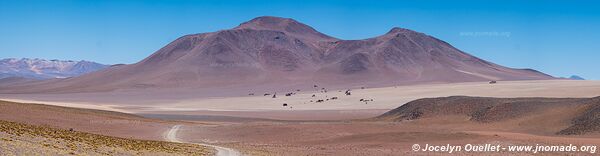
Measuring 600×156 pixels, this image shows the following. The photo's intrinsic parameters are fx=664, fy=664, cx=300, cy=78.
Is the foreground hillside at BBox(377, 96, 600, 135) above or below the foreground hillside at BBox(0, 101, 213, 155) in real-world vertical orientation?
above

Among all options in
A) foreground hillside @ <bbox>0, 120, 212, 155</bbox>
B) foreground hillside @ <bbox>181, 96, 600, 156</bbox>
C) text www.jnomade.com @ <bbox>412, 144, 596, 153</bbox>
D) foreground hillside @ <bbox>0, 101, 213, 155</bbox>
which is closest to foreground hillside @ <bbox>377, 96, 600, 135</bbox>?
foreground hillside @ <bbox>181, 96, 600, 156</bbox>

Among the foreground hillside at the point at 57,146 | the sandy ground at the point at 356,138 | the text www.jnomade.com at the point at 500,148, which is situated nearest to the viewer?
the foreground hillside at the point at 57,146

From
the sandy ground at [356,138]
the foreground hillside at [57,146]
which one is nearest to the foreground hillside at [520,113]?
the sandy ground at [356,138]

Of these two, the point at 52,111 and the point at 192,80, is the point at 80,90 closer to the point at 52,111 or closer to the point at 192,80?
the point at 192,80

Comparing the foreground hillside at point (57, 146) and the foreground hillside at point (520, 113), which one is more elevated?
the foreground hillside at point (520, 113)

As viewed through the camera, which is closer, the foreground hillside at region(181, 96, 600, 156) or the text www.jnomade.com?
the text www.jnomade.com

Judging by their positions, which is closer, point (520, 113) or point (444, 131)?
point (444, 131)

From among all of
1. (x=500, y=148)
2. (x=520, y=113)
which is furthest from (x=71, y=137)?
(x=520, y=113)

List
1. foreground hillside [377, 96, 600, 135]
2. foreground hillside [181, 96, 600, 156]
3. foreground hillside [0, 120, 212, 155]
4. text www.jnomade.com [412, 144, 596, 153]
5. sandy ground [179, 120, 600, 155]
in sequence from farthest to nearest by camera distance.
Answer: foreground hillside [377, 96, 600, 135], foreground hillside [181, 96, 600, 156], sandy ground [179, 120, 600, 155], text www.jnomade.com [412, 144, 596, 153], foreground hillside [0, 120, 212, 155]

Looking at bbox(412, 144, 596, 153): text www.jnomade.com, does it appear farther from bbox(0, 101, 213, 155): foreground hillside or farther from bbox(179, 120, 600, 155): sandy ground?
bbox(0, 101, 213, 155): foreground hillside

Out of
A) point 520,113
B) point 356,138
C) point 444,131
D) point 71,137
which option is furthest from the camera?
point 520,113

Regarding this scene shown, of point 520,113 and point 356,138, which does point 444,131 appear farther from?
point 520,113

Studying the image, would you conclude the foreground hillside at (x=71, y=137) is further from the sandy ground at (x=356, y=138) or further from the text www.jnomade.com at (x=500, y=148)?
the text www.jnomade.com at (x=500, y=148)
